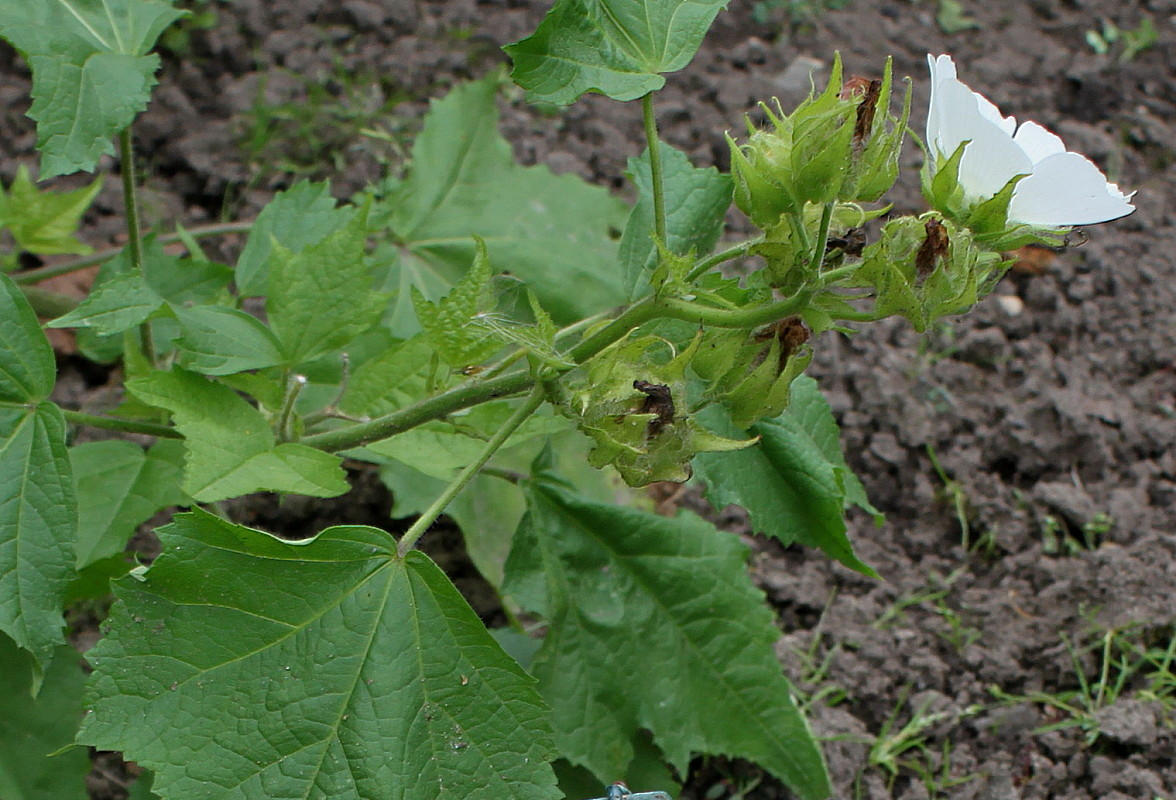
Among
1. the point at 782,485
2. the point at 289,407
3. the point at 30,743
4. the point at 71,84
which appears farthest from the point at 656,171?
the point at 30,743

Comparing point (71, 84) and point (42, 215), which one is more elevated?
point (71, 84)

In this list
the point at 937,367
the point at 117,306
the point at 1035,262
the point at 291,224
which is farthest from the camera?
the point at 1035,262

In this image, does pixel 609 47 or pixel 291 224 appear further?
pixel 291 224

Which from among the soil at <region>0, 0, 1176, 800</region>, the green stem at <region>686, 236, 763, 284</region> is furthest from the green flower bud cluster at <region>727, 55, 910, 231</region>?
the soil at <region>0, 0, 1176, 800</region>

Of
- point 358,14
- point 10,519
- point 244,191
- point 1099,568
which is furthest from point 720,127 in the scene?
point 10,519

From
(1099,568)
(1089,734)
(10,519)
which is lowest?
(1089,734)

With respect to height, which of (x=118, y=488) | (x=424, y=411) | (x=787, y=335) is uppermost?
(x=787, y=335)

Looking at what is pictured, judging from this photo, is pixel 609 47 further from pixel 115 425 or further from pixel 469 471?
pixel 115 425

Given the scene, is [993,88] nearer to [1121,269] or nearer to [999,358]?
[1121,269]
